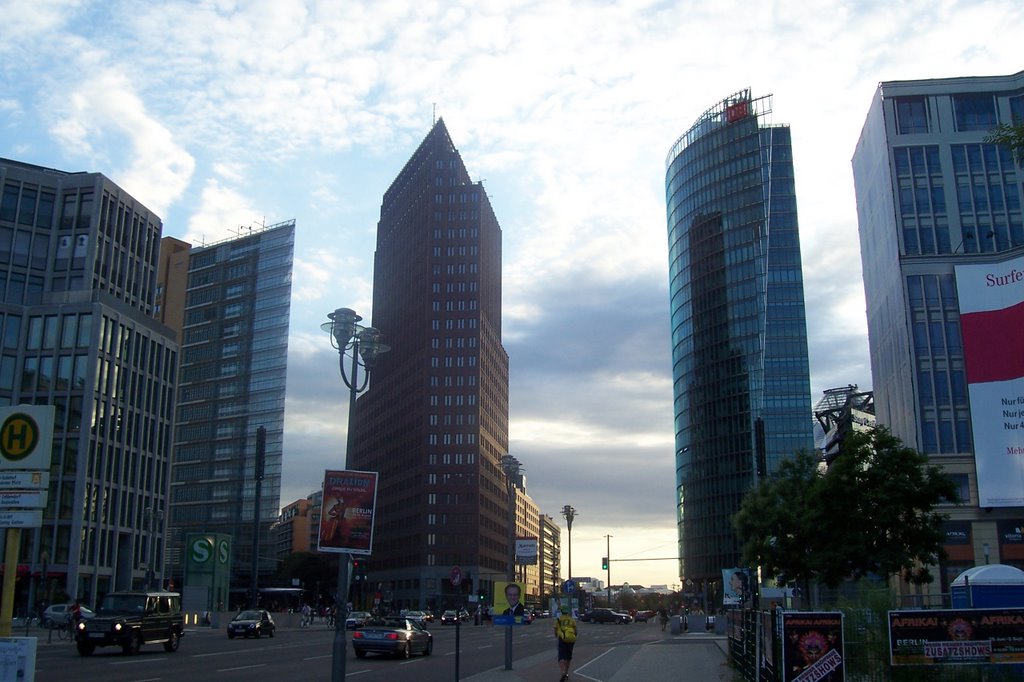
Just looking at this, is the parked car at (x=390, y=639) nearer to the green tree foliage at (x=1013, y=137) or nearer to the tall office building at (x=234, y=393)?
the green tree foliage at (x=1013, y=137)

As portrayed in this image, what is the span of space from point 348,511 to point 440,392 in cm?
12822

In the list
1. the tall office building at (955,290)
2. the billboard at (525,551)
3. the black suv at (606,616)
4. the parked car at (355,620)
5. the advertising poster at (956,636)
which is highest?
the tall office building at (955,290)

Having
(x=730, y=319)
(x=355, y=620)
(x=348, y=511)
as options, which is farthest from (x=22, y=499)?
(x=730, y=319)

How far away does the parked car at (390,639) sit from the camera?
3084cm

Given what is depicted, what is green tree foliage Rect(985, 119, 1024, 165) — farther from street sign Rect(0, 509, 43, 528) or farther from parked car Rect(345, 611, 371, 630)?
parked car Rect(345, 611, 371, 630)

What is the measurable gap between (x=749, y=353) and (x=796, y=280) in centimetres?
1210

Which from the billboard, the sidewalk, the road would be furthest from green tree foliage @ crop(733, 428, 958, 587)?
the billboard

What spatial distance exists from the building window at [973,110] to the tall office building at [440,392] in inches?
3258

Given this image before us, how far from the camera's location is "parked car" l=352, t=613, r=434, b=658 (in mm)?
30844

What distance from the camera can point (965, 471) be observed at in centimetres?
6400

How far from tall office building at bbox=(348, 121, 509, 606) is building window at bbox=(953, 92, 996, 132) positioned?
82.7 meters

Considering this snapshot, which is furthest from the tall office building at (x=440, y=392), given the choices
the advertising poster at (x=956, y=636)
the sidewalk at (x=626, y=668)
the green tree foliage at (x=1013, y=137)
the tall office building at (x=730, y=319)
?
the advertising poster at (x=956, y=636)

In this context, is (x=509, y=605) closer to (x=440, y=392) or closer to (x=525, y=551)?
(x=525, y=551)

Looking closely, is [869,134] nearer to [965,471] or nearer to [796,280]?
[965,471]
